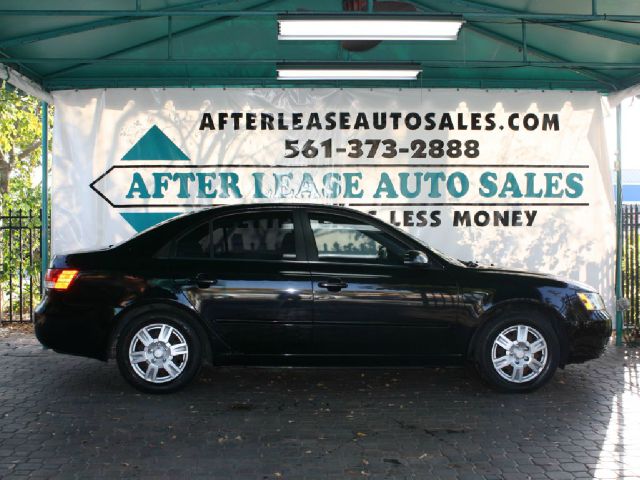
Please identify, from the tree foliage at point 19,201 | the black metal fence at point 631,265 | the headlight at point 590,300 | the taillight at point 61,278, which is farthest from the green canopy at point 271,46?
the headlight at point 590,300

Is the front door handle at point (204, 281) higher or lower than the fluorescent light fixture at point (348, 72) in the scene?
lower

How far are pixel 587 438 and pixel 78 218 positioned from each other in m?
7.26

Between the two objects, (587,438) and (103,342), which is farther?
(103,342)

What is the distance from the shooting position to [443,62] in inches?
332

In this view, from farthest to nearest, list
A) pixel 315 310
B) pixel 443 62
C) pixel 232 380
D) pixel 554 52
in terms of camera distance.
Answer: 1. pixel 554 52
2. pixel 443 62
3. pixel 232 380
4. pixel 315 310

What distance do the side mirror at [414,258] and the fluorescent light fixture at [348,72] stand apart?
2.97 m

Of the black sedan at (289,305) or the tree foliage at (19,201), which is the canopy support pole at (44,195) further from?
the black sedan at (289,305)

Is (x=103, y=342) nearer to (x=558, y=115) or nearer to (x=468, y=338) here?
(x=468, y=338)

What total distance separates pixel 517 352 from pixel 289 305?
2173mm

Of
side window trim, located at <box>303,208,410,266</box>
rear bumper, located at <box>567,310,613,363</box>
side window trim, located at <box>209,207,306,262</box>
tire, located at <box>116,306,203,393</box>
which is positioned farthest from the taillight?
rear bumper, located at <box>567,310,613,363</box>

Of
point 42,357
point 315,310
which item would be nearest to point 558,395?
point 315,310

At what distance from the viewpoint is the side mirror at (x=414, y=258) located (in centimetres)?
639

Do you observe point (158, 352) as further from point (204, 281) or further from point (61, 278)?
point (61, 278)

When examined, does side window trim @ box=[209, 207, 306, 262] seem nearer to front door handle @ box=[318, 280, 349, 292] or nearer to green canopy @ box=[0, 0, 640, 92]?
front door handle @ box=[318, 280, 349, 292]
